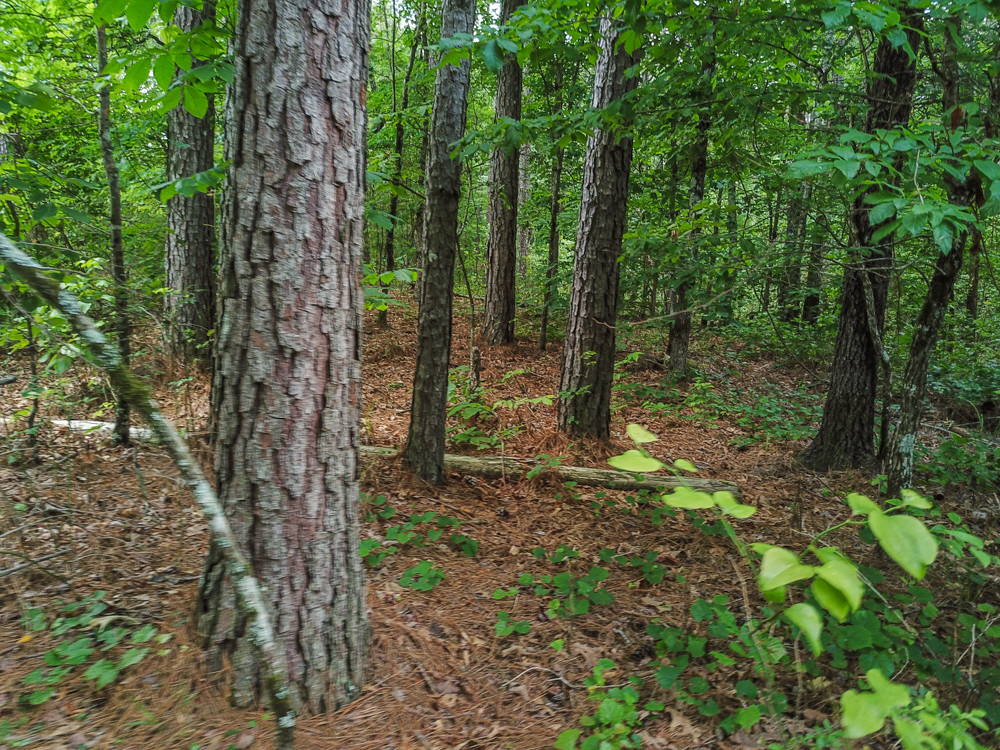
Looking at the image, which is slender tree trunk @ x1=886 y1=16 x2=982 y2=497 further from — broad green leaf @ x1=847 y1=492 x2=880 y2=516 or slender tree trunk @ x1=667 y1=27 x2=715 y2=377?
broad green leaf @ x1=847 y1=492 x2=880 y2=516

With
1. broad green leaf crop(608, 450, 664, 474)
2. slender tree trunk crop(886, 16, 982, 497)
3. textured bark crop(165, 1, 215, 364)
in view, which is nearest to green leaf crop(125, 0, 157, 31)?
broad green leaf crop(608, 450, 664, 474)

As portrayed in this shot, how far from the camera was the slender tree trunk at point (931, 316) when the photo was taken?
10.3 feet

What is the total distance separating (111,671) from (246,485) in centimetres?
99

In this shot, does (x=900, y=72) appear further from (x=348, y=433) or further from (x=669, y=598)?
(x=348, y=433)

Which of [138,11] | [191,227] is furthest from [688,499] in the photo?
[191,227]

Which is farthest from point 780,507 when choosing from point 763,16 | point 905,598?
point 763,16

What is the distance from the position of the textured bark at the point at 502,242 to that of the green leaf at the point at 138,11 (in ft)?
23.4

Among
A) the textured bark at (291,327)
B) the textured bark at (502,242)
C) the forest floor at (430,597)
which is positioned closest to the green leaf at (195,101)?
the textured bark at (291,327)

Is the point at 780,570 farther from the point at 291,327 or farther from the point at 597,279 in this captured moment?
the point at 597,279

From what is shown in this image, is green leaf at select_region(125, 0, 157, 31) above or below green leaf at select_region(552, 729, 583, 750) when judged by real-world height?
above

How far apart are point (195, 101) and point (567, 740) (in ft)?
11.3

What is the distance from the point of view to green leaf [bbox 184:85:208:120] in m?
2.57

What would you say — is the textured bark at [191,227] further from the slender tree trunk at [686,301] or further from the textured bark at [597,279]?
the slender tree trunk at [686,301]

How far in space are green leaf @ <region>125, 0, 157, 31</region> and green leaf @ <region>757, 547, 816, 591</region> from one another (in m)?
2.88
